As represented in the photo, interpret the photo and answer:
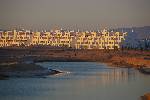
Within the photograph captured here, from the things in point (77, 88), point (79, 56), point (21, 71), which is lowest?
point (77, 88)

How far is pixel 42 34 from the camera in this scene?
29922mm

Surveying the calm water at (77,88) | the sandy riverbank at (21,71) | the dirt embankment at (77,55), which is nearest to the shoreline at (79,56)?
the dirt embankment at (77,55)

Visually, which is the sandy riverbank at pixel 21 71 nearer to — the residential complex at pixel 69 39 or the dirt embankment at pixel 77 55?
the dirt embankment at pixel 77 55

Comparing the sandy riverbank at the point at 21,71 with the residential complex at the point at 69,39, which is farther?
the residential complex at the point at 69,39

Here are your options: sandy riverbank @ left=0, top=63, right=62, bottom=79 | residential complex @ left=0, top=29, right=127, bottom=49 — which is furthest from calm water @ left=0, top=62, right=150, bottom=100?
residential complex @ left=0, top=29, right=127, bottom=49

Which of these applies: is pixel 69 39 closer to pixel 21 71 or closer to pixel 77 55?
pixel 77 55

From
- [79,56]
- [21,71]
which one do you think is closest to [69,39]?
[79,56]

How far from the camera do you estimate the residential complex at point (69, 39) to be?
91.4 ft

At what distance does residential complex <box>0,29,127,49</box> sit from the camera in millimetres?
27844

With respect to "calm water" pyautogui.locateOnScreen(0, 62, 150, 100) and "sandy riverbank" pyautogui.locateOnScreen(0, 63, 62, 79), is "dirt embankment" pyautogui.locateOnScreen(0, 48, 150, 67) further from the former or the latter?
"calm water" pyautogui.locateOnScreen(0, 62, 150, 100)

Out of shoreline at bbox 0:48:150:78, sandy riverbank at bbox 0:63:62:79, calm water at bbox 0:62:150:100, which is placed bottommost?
calm water at bbox 0:62:150:100

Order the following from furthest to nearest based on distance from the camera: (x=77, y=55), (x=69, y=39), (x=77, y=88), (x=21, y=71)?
1. (x=69, y=39)
2. (x=77, y=55)
3. (x=21, y=71)
4. (x=77, y=88)

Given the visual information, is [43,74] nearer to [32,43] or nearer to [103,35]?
[32,43]

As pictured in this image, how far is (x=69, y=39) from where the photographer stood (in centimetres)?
3092
